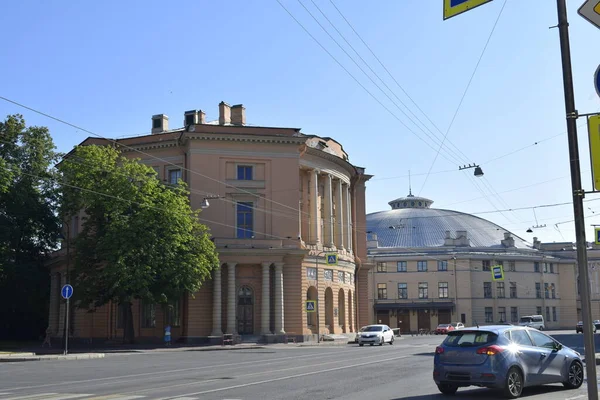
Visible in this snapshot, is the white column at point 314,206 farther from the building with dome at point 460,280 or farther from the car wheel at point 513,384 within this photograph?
the car wheel at point 513,384

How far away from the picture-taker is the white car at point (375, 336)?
47.0m

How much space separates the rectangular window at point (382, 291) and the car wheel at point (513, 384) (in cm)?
8251

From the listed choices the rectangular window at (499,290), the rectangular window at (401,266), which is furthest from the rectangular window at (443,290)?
the rectangular window at (499,290)

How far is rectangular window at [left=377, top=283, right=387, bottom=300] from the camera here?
95625 mm

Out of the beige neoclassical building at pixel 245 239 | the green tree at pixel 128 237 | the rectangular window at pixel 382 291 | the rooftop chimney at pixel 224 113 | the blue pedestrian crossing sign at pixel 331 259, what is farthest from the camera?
the rectangular window at pixel 382 291

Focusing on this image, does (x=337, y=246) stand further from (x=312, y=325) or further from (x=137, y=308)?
(x=137, y=308)

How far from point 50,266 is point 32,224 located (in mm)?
4150

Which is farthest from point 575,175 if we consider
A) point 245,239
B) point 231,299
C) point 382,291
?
point 382,291

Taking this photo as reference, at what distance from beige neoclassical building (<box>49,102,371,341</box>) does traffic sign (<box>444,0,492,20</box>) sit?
4085 centimetres

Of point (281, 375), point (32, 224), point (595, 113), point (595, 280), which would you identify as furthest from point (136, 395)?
point (595, 280)

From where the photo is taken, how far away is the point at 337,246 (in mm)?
60781

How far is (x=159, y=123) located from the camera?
5919 cm

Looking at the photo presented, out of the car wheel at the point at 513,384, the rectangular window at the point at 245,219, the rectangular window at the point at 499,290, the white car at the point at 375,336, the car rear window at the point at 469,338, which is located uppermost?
the rectangular window at the point at 245,219

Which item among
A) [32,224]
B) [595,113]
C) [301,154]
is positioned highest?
[301,154]
